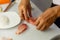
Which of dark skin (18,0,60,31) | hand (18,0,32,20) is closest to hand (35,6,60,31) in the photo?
dark skin (18,0,60,31)

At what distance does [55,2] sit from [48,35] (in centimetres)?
27

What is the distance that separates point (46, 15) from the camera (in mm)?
885

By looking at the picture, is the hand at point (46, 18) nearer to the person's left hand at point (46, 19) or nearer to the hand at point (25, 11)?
the person's left hand at point (46, 19)

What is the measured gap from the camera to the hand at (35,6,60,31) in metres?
0.88

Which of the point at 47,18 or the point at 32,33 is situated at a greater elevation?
the point at 47,18

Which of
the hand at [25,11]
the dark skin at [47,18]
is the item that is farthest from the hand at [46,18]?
the hand at [25,11]

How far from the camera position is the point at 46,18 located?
88 centimetres

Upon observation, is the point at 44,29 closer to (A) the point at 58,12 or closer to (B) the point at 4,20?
(A) the point at 58,12

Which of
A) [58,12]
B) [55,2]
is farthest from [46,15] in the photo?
[55,2]

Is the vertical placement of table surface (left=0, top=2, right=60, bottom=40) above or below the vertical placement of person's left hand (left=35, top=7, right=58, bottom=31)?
below

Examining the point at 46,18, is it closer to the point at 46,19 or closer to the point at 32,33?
the point at 46,19

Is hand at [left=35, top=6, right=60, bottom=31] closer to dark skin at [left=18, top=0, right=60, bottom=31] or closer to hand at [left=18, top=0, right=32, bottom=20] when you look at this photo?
dark skin at [left=18, top=0, right=60, bottom=31]

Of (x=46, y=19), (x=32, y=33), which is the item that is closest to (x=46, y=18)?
(x=46, y=19)

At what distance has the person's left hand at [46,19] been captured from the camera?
34.7 inches
